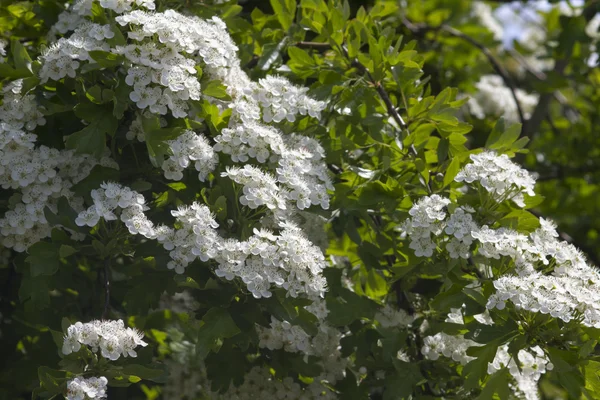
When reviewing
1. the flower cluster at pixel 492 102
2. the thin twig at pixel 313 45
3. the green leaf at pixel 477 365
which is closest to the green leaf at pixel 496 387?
the green leaf at pixel 477 365

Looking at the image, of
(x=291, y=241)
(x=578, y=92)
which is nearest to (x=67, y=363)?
(x=291, y=241)

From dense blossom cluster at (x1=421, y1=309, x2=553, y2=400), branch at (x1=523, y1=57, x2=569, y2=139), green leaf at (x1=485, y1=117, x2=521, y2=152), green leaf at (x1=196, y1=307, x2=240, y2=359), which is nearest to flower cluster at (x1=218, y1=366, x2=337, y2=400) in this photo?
dense blossom cluster at (x1=421, y1=309, x2=553, y2=400)

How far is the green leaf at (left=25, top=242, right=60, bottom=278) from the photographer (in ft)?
6.68

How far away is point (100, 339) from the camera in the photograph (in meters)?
1.86

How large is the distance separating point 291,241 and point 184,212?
274 millimetres

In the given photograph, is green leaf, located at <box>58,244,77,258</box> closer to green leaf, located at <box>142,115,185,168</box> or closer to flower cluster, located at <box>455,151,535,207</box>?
green leaf, located at <box>142,115,185,168</box>

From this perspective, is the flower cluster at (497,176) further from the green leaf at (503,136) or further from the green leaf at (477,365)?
the green leaf at (477,365)

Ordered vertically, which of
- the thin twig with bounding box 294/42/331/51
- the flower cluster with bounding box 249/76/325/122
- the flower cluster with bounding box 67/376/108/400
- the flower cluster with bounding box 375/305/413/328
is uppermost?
the flower cluster with bounding box 249/76/325/122

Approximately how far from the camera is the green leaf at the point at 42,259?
2035 mm

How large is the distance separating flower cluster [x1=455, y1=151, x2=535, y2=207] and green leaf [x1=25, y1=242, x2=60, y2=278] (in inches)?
42.2

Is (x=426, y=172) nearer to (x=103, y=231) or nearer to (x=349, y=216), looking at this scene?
(x=349, y=216)

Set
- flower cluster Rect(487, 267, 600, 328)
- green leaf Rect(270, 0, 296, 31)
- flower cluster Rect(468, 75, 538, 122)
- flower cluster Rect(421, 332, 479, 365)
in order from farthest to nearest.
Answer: flower cluster Rect(468, 75, 538, 122)
green leaf Rect(270, 0, 296, 31)
flower cluster Rect(421, 332, 479, 365)
flower cluster Rect(487, 267, 600, 328)

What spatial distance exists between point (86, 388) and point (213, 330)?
330mm

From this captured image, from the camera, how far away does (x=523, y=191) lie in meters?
2.25
